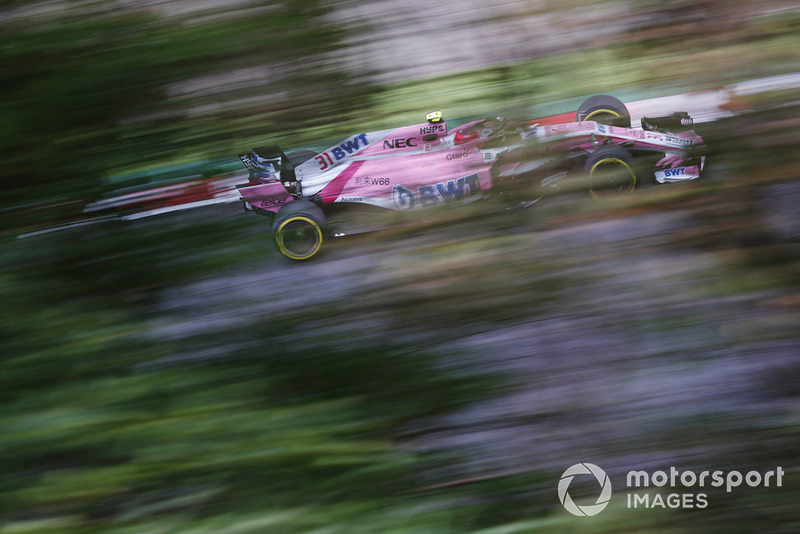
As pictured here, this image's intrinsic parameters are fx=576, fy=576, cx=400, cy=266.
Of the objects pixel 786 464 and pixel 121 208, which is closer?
pixel 786 464

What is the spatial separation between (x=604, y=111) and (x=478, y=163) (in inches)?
10.1

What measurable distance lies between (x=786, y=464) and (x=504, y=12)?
83 centimetres

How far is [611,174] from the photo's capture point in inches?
35.9

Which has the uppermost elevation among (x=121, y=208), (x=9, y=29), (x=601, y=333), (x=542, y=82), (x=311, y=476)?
(x=9, y=29)

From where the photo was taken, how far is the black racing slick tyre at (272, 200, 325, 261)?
95 centimetres

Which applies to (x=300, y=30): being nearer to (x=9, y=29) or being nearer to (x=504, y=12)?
(x=504, y=12)

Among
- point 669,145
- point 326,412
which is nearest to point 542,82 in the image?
point 669,145

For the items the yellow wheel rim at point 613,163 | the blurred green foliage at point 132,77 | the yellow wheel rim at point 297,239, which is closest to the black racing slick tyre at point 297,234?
the yellow wheel rim at point 297,239

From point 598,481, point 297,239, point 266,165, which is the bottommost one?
point 598,481

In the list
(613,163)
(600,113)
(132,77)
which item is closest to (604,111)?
(600,113)

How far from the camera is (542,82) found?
93 centimetres

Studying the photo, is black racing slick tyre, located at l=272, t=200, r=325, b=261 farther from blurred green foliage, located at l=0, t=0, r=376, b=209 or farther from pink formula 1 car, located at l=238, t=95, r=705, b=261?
blurred green foliage, located at l=0, t=0, r=376, b=209

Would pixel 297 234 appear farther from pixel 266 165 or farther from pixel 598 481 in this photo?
pixel 598 481

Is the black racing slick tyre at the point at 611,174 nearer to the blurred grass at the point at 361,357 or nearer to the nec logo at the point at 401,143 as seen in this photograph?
the blurred grass at the point at 361,357
